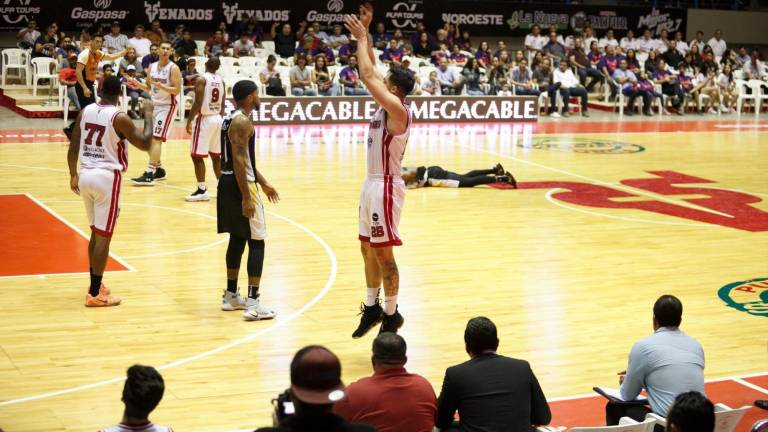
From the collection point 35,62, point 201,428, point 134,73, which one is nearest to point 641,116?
point 134,73

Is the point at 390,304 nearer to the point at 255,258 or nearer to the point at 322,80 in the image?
the point at 255,258

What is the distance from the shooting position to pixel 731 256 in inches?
440

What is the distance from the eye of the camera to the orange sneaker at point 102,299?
8766mm

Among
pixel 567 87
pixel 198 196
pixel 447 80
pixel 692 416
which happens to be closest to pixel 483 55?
pixel 447 80

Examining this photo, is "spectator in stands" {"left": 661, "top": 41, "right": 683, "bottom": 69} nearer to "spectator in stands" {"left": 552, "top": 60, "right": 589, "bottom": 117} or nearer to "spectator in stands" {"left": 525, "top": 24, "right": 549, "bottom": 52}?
"spectator in stands" {"left": 525, "top": 24, "right": 549, "bottom": 52}

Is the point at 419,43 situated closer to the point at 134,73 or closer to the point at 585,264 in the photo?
the point at 134,73

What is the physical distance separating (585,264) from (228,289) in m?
3.71

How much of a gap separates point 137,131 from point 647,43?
24.3 meters

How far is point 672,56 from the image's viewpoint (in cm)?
2969

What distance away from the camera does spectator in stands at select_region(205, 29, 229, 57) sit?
24.7m

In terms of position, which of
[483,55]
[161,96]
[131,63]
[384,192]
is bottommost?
[384,192]

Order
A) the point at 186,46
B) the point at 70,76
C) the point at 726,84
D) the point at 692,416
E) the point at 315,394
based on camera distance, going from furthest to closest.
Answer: the point at 726,84
the point at 186,46
the point at 70,76
the point at 692,416
the point at 315,394

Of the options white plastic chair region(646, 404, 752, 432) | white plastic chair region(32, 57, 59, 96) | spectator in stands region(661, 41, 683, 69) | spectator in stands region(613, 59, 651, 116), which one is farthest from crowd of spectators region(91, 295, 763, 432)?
spectator in stands region(661, 41, 683, 69)

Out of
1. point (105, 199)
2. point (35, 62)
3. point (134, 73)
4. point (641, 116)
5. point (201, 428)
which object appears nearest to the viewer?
point (201, 428)
